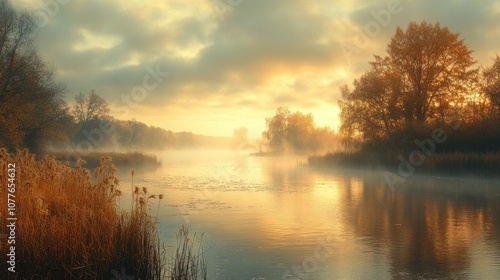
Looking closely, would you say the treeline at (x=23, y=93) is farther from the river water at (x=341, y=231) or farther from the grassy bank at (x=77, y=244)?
the grassy bank at (x=77, y=244)

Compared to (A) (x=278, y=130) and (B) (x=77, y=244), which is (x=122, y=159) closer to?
(B) (x=77, y=244)

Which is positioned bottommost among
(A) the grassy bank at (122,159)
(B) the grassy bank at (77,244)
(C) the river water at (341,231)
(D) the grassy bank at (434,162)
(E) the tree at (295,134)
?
(C) the river water at (341,231)

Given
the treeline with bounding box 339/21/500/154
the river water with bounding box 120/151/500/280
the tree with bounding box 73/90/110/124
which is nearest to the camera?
the river water with bounding box 120/151/500/280

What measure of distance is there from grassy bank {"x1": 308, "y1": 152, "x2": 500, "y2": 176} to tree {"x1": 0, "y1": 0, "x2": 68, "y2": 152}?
80.3 feet

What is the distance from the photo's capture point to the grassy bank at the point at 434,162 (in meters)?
27.7

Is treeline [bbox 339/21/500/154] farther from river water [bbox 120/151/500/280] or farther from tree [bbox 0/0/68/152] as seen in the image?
tree [bbox 0/0/68/152]

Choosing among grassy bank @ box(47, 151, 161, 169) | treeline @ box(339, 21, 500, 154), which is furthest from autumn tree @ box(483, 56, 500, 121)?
grassy bank @ box(47, 151, 161, 169)

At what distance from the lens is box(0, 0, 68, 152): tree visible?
31.7 metres

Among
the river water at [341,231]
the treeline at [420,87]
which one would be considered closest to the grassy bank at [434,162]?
the treeline at [420,87]

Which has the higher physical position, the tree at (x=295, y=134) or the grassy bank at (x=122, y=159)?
the tree at (x=295, y=134)

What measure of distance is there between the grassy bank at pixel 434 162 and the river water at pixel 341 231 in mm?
5637

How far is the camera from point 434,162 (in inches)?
1208

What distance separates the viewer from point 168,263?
27.7 feet

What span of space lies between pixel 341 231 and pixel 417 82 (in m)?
28.8
